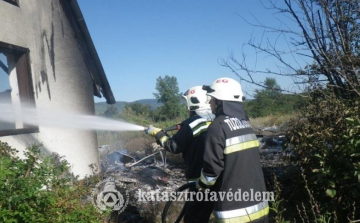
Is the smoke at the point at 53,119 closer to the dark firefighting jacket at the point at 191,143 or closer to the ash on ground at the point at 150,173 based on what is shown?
the dark firefighting jacket at the point at 191,143

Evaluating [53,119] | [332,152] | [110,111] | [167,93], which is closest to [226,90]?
[332,152]

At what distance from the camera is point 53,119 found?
590 cm

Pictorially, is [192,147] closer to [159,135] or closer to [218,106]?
[159,135]

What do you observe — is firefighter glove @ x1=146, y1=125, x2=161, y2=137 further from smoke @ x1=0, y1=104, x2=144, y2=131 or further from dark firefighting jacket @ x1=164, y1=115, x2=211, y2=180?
smoke @ x1=0, y1=104, x2=144, y2=131

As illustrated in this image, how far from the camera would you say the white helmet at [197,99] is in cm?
446

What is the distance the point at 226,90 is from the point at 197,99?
4.21ft

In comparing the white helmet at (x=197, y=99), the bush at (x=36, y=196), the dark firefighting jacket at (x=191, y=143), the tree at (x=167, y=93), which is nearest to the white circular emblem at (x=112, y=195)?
the dark firefighting jacket at (x=191, y=143)

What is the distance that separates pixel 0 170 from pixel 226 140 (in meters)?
1.82

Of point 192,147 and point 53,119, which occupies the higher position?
point 53,119

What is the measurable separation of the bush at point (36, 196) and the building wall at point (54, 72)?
184 centimetres

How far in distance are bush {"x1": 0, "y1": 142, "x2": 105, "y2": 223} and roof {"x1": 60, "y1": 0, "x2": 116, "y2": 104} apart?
450 cm

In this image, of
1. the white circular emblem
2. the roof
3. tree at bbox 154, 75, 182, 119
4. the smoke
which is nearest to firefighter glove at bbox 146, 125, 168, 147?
the smoke

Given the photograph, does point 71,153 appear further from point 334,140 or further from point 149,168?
point 334,140

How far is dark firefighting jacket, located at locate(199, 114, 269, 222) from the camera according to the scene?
2955mm
